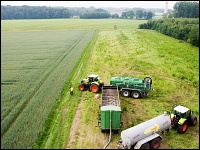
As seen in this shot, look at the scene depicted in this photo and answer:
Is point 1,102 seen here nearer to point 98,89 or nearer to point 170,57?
point 98,89

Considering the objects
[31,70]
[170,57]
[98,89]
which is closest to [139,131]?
[98,89]

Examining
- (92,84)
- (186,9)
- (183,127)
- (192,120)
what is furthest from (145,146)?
(186,9)

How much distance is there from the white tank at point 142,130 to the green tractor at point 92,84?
9224 mm

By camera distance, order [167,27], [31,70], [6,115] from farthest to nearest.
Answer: [167,27] < [31,70] < [6,115]

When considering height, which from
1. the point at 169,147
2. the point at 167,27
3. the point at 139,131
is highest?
the point at 167,27

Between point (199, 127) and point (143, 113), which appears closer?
point (199, 127)

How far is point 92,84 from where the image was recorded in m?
23.1

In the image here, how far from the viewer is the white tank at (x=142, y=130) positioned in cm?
1368

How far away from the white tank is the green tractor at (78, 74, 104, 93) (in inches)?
363

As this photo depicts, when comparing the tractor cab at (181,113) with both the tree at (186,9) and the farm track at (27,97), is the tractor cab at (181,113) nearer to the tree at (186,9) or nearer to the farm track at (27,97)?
the farm track at (27,97)

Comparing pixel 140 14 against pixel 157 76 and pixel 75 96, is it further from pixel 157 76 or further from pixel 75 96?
pixel 75 96

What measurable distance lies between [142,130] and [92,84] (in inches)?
394

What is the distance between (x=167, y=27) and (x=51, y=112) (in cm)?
6243

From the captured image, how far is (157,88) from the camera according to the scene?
2466cm
